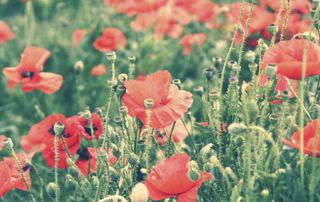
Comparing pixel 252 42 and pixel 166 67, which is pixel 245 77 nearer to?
pixel 252 42

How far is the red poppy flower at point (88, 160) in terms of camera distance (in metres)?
1.63

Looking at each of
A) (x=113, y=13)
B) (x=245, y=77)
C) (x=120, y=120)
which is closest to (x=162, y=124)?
(x=120, y=120)

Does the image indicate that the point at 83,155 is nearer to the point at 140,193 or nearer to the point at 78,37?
the point at 140,193

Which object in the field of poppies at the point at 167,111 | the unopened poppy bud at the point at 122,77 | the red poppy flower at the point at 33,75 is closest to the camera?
the field of poppies at the point at 167,111

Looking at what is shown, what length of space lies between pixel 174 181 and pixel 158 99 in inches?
10.4

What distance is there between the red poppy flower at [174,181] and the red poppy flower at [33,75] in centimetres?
76

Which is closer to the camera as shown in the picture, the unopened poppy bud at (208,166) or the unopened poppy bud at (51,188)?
the unopened poppy bud at (208,166)

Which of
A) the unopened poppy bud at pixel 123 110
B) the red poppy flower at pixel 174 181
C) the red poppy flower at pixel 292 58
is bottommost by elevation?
the red poppy flower at pixel 174 181

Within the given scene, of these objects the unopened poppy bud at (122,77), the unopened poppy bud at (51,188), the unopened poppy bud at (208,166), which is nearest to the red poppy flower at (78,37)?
the unopened poppy bud at (122,77)

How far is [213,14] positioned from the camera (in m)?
2.94

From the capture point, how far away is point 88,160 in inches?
67.8

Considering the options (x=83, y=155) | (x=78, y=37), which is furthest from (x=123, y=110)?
(x=78, y=37)

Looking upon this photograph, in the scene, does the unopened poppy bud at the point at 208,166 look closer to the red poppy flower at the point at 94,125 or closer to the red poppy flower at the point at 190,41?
the red poppy flower at the point at 94,125

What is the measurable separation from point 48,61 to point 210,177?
5.72 ft
